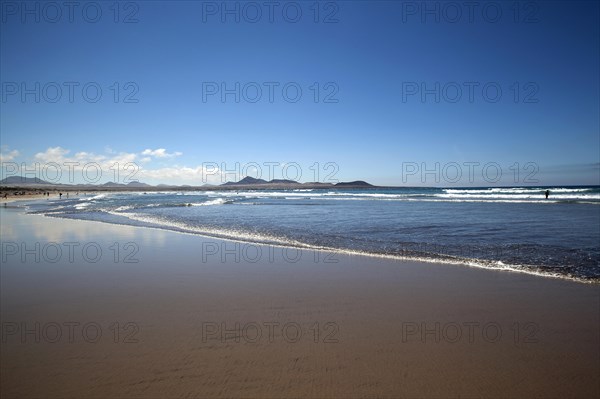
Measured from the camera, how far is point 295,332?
450 cm

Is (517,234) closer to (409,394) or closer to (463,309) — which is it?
(463,309)

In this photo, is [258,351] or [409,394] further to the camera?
[258,351]

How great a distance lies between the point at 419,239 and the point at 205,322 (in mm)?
8550

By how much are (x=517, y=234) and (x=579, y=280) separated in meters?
6.26

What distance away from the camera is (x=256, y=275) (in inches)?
287

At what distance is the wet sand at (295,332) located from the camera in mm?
3330

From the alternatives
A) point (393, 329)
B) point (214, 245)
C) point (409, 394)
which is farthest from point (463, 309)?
point (214, 245)

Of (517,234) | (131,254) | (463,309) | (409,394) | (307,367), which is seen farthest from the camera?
(517,234)

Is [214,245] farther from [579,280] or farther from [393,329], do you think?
[579,280]

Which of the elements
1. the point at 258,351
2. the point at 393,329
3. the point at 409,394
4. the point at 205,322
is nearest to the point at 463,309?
the point at 393,329

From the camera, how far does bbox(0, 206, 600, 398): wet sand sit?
10.9ft

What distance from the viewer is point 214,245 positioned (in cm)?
1088

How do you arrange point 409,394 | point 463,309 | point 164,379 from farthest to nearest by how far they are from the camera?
point 463,309
point 164,379
point 409,394

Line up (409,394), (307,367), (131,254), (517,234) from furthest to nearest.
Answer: (517,234)
(131,254)
(307,367)
(409,394)
